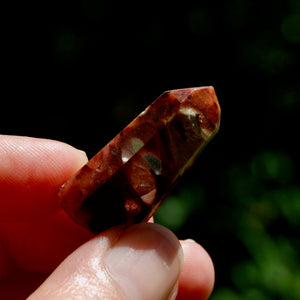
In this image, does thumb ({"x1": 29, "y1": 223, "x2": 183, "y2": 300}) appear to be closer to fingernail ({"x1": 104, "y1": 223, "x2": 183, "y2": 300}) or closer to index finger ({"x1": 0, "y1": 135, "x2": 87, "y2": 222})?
fingernail ({"x1": 104, "y1": 223, "x2": 183, "y2": 300})

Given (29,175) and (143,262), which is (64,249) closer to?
(29,175)

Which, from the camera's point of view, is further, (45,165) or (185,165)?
(45,165)

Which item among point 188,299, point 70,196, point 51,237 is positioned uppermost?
point 70,196

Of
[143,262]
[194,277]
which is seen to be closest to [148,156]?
[143,262]

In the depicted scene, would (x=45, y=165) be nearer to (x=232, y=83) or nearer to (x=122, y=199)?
(x=122, y=199)

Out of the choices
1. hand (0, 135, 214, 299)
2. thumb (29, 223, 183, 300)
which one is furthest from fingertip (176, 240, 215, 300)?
thumb (29, 223, 183, 300)

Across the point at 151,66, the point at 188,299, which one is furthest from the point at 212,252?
the point at 151,66

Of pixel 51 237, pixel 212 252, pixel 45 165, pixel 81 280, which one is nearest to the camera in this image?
pixel 81 280
